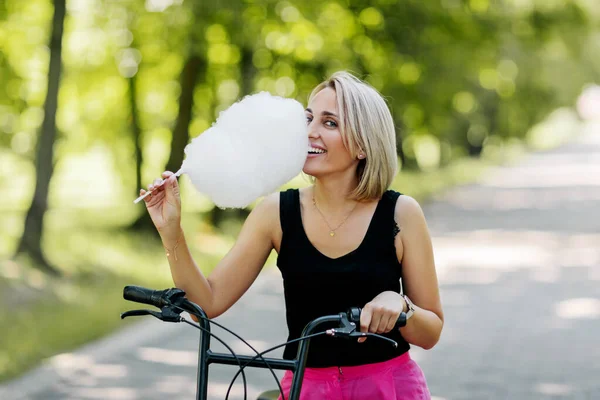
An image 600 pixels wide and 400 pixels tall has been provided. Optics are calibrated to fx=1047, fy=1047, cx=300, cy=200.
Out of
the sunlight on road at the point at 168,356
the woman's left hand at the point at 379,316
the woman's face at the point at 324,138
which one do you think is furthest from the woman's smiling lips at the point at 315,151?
the sunlight on road at the point at 168,356

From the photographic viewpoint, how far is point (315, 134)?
3127 mm

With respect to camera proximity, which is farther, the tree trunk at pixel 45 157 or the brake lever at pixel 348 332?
the tree trunk at pixel 45 157

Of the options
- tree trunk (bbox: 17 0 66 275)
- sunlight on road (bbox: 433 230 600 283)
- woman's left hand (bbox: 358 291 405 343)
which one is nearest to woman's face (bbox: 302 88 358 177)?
woman's left hand (bbox: 358 291 405 343)

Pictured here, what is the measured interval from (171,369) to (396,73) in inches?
540

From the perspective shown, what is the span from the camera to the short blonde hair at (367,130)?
3.09m

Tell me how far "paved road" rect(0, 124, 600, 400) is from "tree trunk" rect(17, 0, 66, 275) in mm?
2524

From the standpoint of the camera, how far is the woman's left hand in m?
2.70

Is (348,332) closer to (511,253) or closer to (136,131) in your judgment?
(511,253)

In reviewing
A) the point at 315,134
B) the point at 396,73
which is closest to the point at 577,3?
the point at 396,73

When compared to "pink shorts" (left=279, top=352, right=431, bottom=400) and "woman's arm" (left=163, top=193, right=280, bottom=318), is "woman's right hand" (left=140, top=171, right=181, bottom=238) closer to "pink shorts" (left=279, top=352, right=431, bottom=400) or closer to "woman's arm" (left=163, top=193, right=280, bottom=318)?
"woman's arm" (left=163, top=193, right=280, bottom=318)

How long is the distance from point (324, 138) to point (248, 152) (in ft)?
0.85

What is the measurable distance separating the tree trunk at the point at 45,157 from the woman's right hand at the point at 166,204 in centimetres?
897

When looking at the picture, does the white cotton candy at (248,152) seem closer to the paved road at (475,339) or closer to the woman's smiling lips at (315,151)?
the woman's smiling lips at (315,151)

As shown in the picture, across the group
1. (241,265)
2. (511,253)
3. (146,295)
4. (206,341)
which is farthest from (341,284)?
(511,253)
